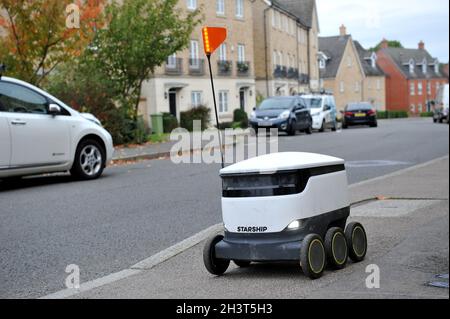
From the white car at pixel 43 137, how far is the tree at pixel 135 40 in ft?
34.0

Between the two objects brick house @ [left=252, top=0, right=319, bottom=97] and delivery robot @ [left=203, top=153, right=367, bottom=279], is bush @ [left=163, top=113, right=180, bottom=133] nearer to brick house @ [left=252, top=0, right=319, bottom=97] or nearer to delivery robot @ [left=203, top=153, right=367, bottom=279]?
brick house @ [left=252, top=0, right=319, bottom=97]

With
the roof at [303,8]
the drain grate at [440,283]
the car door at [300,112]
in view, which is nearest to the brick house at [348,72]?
the roof at [303,8]

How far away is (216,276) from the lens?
5773mm

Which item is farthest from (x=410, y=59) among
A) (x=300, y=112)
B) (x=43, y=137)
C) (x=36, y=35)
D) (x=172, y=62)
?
(x=43, y=137)

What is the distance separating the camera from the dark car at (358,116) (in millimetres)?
35341

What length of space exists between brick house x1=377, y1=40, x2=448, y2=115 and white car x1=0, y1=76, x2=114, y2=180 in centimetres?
8694

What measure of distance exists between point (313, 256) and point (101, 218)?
4.15 meters

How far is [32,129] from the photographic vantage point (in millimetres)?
12016

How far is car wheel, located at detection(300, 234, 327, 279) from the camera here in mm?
5148

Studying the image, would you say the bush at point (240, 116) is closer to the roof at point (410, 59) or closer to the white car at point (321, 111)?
the white car at point (321, 111)

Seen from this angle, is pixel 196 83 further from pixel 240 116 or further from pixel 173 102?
pixel 173 102

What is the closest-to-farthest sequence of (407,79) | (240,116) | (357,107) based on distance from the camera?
(240,116) < (357,107) < (407,79)

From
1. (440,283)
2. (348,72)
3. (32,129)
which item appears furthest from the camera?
(348,72)
